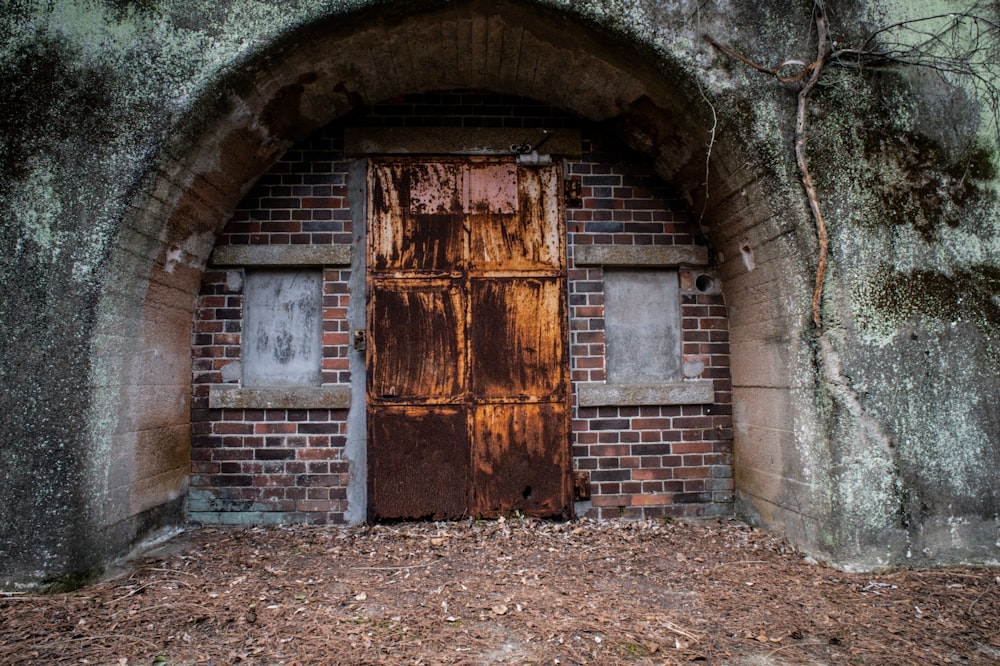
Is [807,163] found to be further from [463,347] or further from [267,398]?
[267,398]

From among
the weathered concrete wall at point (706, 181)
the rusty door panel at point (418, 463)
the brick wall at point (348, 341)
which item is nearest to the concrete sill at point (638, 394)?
the brick wall at point (348, 341)

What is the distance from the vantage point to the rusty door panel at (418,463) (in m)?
3.77

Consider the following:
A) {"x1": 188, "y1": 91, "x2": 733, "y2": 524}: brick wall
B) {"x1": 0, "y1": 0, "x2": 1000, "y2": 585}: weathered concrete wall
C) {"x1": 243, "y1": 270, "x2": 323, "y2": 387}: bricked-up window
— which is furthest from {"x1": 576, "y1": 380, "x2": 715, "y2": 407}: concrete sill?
{"x1": 243, "y1": 270, "x2": 323, "y2": 387}: bricked-up window

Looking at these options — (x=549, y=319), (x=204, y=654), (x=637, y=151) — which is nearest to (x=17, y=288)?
(x=204, y=654)

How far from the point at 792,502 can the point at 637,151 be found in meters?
2.40

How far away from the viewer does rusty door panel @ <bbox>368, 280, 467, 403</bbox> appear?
3807mm

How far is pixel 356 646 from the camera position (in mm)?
2389

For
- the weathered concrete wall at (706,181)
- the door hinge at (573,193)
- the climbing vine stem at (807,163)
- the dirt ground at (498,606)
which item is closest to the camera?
the dirt ground at (498,606)

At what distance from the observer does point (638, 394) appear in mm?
3867

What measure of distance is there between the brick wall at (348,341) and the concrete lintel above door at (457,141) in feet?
0.25

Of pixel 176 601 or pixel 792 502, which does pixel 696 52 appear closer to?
pixel 792 502

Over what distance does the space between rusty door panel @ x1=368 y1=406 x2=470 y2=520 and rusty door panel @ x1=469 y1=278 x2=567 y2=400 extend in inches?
12.5

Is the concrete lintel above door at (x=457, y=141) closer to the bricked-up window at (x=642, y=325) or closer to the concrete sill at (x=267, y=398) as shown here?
the bricked-up window at (x=642, y=325)

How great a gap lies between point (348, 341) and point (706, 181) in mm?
2435
